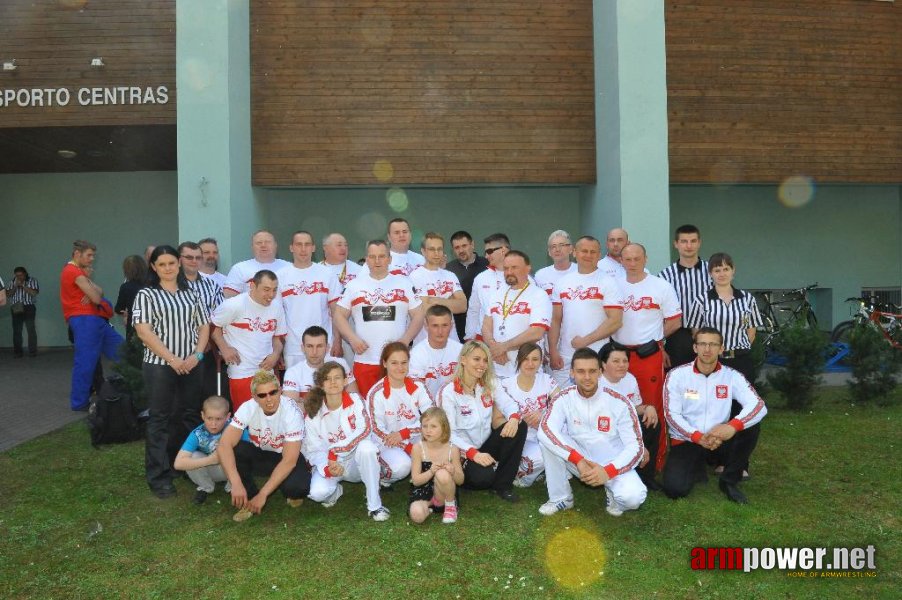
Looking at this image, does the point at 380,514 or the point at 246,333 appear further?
the point at 246,333

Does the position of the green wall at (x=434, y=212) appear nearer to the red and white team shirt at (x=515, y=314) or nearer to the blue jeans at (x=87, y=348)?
the blue jeans at (x=87, y=348)

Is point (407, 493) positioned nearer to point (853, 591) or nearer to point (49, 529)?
point (49, 529)

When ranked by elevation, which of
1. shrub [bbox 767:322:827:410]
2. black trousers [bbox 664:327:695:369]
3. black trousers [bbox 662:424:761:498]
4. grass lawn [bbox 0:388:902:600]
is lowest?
grass lawn [bbox 0:388:902:600]

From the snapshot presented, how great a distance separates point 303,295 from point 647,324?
9.52 feet

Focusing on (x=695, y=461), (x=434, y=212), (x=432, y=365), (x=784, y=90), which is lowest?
(x=695, y=461)

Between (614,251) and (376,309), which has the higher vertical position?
(614,251)

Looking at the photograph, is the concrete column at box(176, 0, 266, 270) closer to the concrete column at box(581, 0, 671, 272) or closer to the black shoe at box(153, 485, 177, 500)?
the black shoe at box(153, 485, 177, 500)

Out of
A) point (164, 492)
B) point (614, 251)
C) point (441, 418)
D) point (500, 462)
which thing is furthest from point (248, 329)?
point (614, 251)

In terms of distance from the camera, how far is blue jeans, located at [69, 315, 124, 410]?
7398 millimetres

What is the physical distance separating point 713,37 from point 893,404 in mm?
5983

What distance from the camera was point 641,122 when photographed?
371 inches

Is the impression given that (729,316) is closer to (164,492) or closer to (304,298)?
(304,298)

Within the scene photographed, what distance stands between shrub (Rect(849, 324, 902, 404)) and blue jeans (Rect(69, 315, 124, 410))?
8.50 metres

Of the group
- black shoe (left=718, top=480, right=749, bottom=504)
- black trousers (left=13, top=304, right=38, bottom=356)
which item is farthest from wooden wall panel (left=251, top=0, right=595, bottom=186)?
black trousers (left=13, top=304, right=38, bottom=356)
